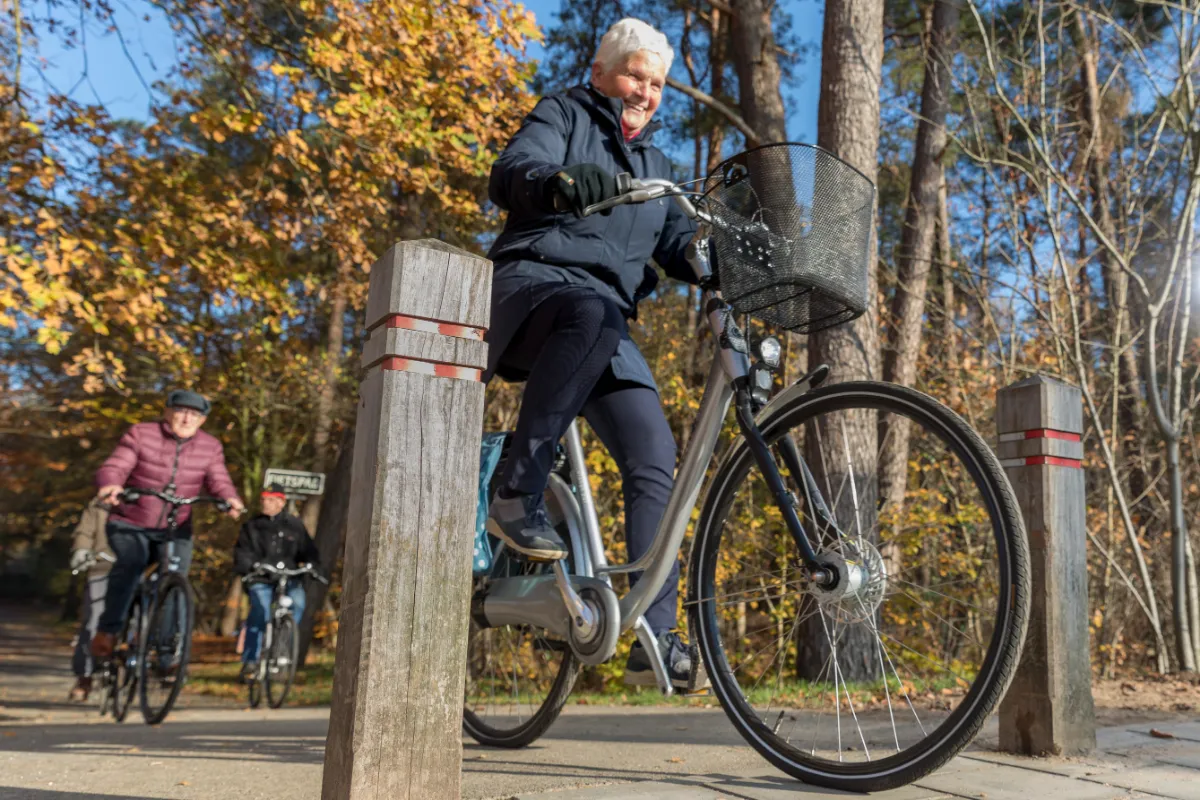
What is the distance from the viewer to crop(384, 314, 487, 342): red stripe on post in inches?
86.8

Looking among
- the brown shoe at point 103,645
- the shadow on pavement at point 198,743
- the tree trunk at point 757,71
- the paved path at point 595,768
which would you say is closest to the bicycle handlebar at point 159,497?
the brown shoe at point 103,645

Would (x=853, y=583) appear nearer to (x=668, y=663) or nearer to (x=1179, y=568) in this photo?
(x=668, y=663)

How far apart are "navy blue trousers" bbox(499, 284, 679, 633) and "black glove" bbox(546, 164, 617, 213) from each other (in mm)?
363

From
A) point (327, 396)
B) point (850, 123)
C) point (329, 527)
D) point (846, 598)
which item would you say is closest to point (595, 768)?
point (846, 598)

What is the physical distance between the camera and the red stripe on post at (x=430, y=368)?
7.19 ft

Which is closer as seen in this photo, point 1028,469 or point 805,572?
point 805,572

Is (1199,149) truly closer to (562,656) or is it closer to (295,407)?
(562,656)

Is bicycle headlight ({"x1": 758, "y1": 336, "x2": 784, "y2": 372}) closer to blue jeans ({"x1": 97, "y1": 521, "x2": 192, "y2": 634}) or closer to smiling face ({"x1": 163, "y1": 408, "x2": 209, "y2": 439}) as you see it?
blue jeans ({"x1": 97, "y1": 521, "x2": 192, "y2": 634})

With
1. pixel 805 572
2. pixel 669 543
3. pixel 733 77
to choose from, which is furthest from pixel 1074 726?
pixel 733 77

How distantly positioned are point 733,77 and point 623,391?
41.5 ft

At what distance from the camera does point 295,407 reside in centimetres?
1639

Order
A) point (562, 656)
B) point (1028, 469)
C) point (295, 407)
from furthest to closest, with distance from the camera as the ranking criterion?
point (295, 407) < point (562, 656) < point (1028, 469)

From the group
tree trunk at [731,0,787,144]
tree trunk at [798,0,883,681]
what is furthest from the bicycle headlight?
tree trunk at [731,0,787,144]

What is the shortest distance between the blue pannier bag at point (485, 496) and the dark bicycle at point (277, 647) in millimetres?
6852
